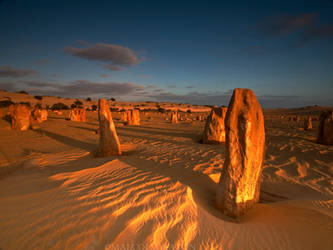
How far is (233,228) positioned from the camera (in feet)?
7.39

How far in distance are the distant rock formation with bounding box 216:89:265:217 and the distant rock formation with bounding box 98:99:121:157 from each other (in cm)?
408

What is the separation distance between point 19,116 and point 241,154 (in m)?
14.0

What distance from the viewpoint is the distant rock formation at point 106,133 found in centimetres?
553

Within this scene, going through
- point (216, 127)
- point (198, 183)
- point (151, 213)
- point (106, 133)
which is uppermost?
point (106, 133)

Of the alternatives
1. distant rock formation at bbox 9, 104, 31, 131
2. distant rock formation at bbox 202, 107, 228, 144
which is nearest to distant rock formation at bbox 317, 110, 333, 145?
distant rock formation at bbox 202, 107, 228, 144

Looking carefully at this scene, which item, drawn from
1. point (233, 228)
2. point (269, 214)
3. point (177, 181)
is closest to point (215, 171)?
point (177, 181)

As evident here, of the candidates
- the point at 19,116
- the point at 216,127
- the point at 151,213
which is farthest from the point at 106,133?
the point at 19,116

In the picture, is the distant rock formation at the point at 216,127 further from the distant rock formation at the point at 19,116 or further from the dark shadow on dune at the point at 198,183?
the distant rock formation at the point at 19,116

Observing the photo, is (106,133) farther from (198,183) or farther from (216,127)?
(216,127)

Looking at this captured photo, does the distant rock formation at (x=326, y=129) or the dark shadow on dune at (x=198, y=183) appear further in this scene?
the distant rock formation at (x=326, y=129)

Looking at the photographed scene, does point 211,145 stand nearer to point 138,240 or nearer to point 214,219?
point 214,219

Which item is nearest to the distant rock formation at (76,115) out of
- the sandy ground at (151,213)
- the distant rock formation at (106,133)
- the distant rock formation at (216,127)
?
the distant rock formation at (106,133)

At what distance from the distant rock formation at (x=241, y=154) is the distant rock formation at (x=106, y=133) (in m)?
4.08

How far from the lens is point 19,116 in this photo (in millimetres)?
10680
